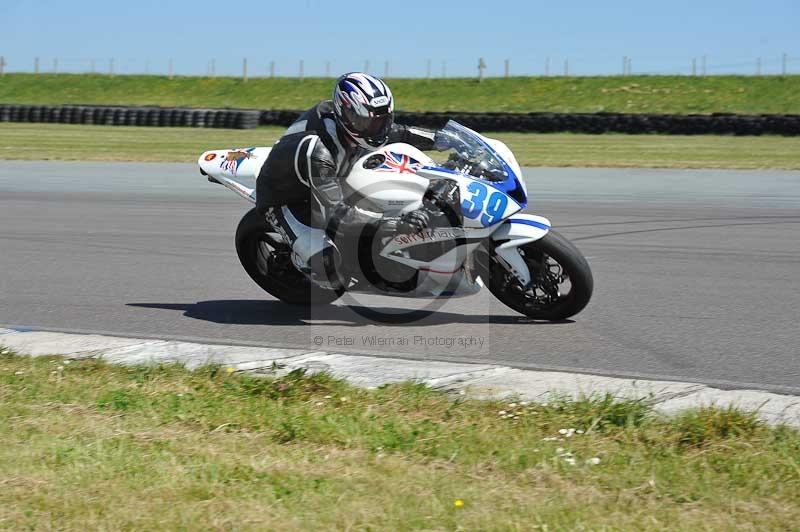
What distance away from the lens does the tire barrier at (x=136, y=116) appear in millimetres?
36531

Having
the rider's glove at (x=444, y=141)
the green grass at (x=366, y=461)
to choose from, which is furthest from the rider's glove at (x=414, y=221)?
the green grass at (x=366, y=461)

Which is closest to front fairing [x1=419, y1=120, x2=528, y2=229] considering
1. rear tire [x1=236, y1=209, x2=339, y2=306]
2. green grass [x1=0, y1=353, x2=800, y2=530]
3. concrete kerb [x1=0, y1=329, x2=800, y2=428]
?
concrete kerb [x1=0, y1=329, x2=800, y2=428]

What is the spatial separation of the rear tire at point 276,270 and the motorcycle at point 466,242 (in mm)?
506

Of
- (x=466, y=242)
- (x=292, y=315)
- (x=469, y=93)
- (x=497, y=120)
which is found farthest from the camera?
(x=469, y=93)

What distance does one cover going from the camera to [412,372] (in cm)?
563

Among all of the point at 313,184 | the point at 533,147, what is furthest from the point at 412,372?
the point at 533,147

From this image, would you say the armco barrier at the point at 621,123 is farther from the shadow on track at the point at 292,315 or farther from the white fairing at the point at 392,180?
the white fairing at the point at 392,180

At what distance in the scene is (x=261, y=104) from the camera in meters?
61.2

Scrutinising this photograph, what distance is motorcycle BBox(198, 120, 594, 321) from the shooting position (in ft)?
22.0

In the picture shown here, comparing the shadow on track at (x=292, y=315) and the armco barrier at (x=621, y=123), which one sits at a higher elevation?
the armco barrier at (x=621, y=123)

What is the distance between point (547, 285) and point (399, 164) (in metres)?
1.17

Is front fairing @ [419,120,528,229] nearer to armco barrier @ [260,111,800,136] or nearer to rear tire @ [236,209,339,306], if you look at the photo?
rear tire @ [236,209,339,306]

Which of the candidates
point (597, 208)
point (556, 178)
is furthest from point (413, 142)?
point (556, 178)

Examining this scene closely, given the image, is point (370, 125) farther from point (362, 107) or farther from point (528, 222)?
point (528, 222)
